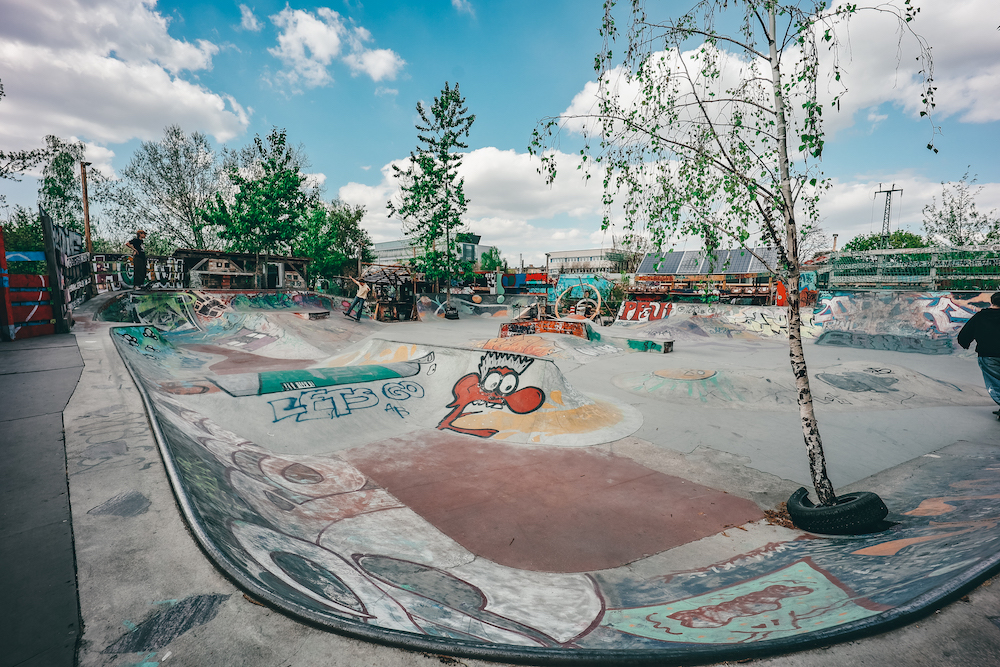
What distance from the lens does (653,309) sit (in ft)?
93.5

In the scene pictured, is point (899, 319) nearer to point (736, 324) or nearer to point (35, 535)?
point (736, 324)

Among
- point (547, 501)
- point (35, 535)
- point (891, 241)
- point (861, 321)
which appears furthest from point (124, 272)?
point (891, 241)

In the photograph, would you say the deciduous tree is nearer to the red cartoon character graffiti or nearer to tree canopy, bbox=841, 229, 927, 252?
the red cartoon character graffiti

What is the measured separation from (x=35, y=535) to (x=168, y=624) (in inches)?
52.5

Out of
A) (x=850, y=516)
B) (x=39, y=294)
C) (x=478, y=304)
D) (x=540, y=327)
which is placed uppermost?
(x=39, y=294)

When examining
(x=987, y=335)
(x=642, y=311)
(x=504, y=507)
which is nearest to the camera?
(x=504, y=507)

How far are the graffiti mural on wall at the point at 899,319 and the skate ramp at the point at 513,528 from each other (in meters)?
13.1

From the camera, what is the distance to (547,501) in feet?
18.2

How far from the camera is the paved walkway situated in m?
1.77

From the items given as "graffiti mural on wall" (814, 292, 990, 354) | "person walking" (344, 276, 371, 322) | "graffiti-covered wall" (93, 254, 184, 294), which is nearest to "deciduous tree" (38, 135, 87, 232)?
"graffiti-covered wall" (93, 254, 184, 294)

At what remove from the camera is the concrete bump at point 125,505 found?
2746mm

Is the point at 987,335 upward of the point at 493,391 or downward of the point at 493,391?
upward

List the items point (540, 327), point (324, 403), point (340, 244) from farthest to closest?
point (340, 244), point (540, 327), point (324, 403)

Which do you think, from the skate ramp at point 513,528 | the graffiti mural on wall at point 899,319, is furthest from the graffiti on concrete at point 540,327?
the graffiti mural on wall at point 899,319
